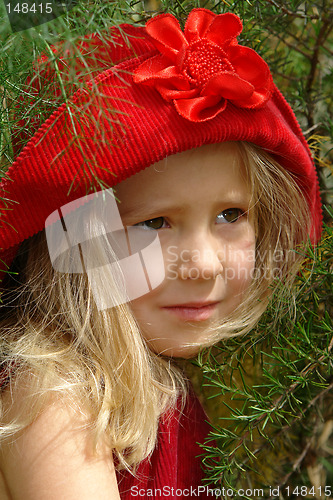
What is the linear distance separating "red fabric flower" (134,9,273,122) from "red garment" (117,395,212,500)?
0.42 meters

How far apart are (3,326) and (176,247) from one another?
10.6 inches

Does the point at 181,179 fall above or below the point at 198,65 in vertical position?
below

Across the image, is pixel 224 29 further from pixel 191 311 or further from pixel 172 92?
pixel 191 311

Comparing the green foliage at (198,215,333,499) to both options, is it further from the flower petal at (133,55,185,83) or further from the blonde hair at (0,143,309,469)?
the flower petal at (133,55,185,83)

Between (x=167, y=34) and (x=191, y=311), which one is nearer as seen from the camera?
(x=167, y=34)

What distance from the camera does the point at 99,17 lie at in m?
0.59

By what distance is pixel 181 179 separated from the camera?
0.72 metres

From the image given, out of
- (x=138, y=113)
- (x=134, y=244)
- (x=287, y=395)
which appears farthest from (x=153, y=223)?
(x=287, y=395)

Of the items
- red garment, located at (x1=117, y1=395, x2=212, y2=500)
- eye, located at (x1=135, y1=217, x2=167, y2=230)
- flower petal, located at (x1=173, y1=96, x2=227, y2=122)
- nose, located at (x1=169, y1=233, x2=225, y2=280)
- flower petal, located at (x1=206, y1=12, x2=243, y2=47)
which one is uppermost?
flower petal, located at (x1=206, y1=12, x2=243, y2=47)

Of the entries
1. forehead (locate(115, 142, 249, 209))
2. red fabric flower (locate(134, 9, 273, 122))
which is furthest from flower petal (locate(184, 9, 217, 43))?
forehead (locate(115, 142, 249, 209))

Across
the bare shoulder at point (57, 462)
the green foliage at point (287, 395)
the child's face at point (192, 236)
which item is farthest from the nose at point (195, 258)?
the bare shoulder at point (57, 462)

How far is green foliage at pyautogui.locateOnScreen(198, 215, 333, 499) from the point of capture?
2.25 feet

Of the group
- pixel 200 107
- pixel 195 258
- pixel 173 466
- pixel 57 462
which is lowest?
pixel 173 466

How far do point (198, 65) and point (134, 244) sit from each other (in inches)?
9.4
